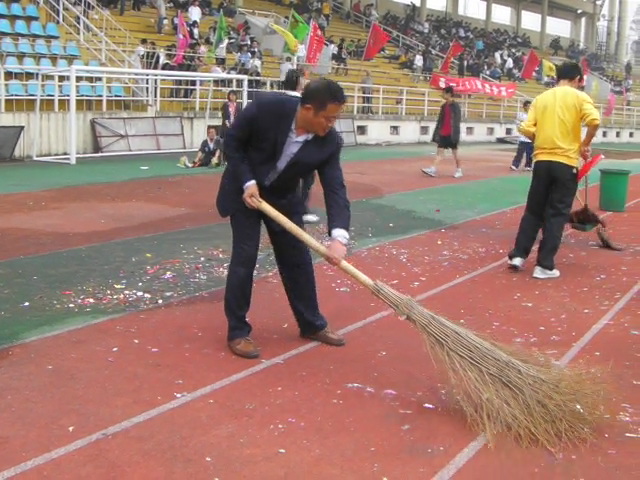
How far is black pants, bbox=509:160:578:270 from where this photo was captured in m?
7.07

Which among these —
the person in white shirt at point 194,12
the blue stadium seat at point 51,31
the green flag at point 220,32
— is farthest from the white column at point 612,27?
the blue stadium seat at point 51,31

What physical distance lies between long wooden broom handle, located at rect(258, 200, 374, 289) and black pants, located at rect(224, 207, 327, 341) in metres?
0.23

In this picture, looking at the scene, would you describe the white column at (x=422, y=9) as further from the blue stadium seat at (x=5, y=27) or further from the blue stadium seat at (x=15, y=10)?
the blue stadium seat at (x=5, y=27)

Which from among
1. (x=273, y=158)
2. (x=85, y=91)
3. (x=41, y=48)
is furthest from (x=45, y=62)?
(x=273, y=158)

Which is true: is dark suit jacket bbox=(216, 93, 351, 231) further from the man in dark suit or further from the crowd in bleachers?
the crowd in bleachers

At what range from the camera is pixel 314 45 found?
23.9 meters

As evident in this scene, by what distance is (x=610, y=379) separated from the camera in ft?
15.1

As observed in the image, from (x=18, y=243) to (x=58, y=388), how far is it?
13.6ft

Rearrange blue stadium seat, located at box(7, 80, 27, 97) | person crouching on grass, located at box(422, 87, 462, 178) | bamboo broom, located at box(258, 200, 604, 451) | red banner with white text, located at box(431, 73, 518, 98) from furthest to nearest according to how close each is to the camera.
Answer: red banner with white text, located at box(431, 73, 518, 98)
blue stadium seat, located at box(7, 80, 27, 97)
person crouching on grass, located at box(422, 87, 462, 178)
bamboo broom, located at box(258, 200, 604, 451)

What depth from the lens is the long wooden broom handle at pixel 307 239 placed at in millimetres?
4371

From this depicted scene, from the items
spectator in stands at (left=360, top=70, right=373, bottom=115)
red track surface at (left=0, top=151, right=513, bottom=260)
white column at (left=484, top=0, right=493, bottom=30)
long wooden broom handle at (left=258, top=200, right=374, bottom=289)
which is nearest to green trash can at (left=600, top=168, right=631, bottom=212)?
red track surface at (left=0, top=151, right=513, bottom=260)

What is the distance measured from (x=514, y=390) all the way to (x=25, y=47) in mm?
18037

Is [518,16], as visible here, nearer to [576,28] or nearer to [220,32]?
[576,28]

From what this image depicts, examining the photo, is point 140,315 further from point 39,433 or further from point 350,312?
point 39,433
